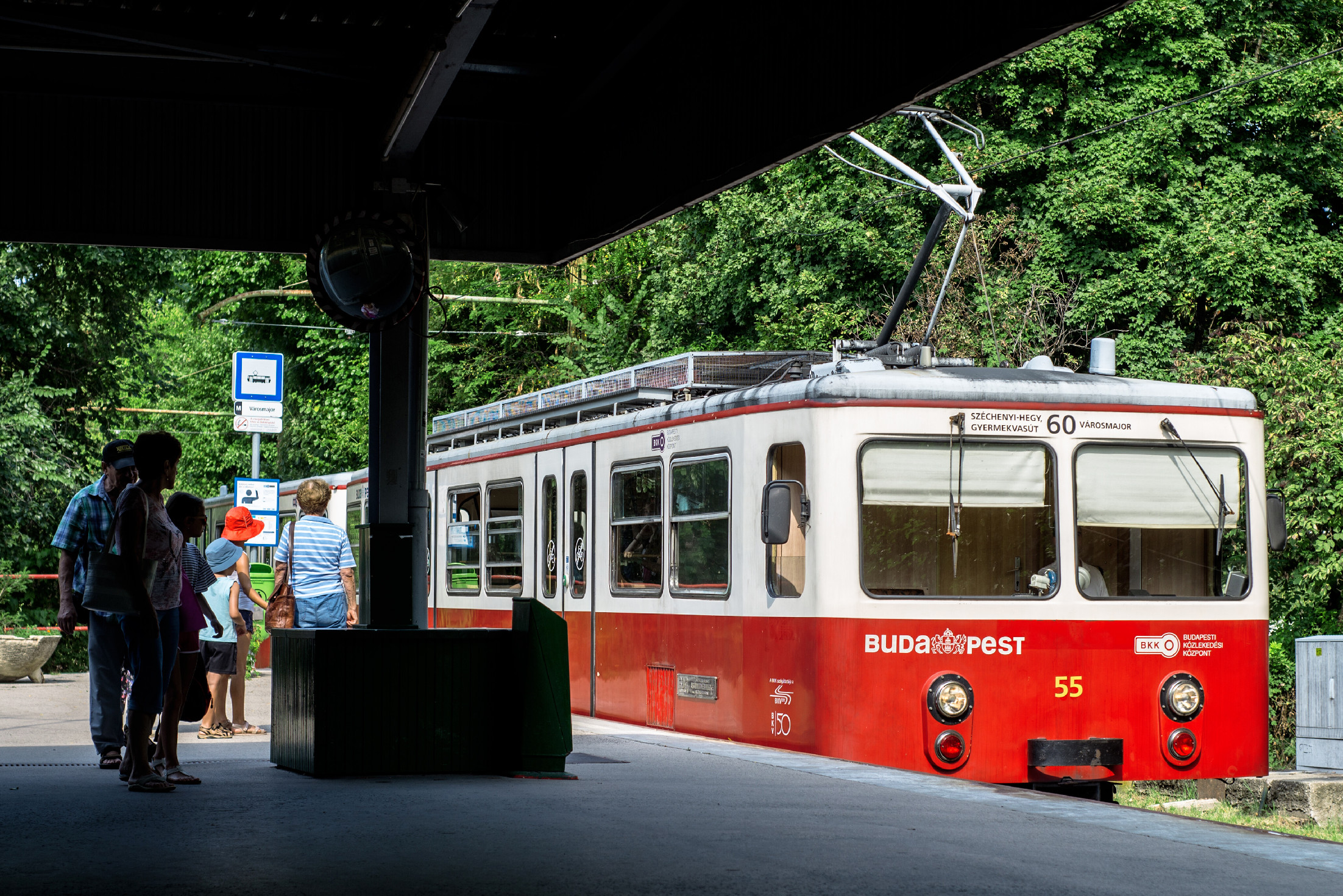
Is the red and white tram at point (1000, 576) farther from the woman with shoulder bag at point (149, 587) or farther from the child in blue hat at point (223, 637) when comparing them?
the woman with shoulder bag at point (149, 587)

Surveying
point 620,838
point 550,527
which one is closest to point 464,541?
point 550,527

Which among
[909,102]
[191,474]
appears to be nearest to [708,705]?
[909,102]

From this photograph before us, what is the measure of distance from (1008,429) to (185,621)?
5.22 meters

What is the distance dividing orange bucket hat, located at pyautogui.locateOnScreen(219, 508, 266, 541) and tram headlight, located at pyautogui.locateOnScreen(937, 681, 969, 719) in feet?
16.3

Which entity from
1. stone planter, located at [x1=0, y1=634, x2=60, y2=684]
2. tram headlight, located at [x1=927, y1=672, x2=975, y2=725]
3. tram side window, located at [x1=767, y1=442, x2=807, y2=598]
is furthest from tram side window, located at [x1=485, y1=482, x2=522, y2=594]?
stone planter, located at [x1=0, y1=634, x2=60, y2=684]

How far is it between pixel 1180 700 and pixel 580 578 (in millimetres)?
5643

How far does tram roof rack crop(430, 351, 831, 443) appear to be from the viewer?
13648 millimetres

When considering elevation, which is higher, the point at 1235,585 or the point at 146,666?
the point at 1235,585

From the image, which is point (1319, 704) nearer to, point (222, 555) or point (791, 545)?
point (791, 545)

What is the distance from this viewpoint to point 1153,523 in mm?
11453

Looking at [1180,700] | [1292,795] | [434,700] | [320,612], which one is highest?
[320,612]

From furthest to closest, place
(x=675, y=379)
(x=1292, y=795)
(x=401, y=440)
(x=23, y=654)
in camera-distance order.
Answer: (x=23, y=654) < (x=1292, y=795) < (x=675, y=379) < (x=401, y=440)

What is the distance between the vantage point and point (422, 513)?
10.4m

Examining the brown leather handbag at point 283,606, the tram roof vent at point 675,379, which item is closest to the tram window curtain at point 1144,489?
the tram roof vent at point 675,379
